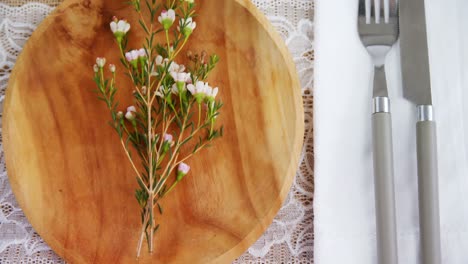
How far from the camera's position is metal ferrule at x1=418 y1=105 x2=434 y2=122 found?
2.40ft

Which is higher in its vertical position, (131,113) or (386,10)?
(386,10)

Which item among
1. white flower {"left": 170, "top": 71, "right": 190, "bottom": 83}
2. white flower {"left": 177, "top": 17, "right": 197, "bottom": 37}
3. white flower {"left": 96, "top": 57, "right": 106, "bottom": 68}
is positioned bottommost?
white flower {"left": 170, "top": 71, "right": 190, "bottom": 83}

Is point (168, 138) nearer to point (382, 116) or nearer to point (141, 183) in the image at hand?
point (141, 183)

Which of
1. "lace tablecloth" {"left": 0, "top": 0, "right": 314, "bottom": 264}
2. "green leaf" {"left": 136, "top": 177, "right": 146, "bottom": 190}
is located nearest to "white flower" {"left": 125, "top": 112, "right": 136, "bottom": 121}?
"green leaf" {"left": 136, "top": 177, "right": 146, "bottom": 190}

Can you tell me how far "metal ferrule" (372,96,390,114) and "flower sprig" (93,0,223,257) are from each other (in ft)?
0.81

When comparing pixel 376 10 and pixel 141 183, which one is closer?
pixel 141 183

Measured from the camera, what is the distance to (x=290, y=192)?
2.56 feet

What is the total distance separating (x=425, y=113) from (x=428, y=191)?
124 millimetres

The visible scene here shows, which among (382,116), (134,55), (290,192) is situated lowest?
(290,192)

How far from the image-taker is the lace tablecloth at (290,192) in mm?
761

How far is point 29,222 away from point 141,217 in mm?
181

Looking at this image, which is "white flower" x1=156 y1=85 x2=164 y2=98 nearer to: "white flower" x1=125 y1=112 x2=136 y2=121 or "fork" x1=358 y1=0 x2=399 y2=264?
"white flower" x1=125 y1=112 x2=136 y2=121

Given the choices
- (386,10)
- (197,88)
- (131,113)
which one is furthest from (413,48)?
(131,113)

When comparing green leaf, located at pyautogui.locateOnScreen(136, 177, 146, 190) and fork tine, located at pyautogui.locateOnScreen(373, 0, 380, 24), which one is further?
fork tine, located at pyautogui.locateOnScreen(373, 0, 380, 24)
